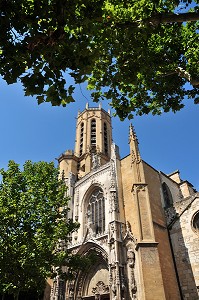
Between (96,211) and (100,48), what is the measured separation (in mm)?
15566

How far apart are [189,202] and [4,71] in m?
15.6

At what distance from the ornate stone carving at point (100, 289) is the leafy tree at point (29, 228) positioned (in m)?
3.92

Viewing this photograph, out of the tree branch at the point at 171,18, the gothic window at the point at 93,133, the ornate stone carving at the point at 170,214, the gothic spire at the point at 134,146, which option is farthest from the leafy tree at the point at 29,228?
the gothic window at the point at 93,133

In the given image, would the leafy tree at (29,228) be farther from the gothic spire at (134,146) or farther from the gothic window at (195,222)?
the gothic window at (195,222)

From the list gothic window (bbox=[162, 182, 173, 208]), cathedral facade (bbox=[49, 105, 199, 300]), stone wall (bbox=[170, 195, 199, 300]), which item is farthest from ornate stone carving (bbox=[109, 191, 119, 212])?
gothic window (bbox=[162, 182, 173, 208])

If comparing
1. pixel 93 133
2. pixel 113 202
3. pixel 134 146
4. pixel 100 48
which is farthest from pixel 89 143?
pixel 100 48

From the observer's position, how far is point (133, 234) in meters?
15.7

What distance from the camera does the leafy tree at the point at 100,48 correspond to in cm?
452

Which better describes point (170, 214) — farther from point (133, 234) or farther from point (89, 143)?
point (89, 143)

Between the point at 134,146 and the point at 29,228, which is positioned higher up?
the point at 134,146

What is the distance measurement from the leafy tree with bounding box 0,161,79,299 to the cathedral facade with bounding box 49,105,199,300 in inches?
131

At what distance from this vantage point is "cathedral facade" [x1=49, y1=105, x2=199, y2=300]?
14.0 m

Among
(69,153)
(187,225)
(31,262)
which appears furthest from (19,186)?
(69,153)

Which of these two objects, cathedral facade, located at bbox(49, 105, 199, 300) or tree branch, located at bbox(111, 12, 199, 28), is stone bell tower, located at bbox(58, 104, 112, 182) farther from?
tree branch, located at bbox(111, 12, 199, 28)
